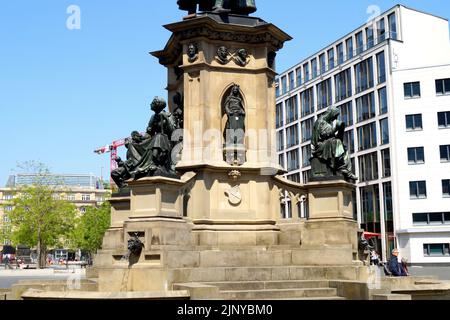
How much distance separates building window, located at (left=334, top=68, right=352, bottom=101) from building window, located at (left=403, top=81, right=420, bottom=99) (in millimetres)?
8977

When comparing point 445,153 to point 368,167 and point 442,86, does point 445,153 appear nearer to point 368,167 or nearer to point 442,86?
point 442,86

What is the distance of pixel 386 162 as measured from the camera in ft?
216

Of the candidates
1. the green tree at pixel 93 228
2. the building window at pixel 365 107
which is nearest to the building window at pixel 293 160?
the building window at pixel 365 107

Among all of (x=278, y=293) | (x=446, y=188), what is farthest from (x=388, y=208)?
(x=278, y=293)

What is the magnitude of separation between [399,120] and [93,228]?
3792 centimetres

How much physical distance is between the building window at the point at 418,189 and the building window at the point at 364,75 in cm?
1220

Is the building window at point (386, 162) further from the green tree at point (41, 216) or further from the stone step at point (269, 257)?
the stone step at point (269, 257)

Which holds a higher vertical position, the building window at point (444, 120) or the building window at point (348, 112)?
the building window at point (348, 112)

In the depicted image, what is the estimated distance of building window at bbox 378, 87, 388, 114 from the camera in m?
66.1

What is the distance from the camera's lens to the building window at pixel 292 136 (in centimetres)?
8331

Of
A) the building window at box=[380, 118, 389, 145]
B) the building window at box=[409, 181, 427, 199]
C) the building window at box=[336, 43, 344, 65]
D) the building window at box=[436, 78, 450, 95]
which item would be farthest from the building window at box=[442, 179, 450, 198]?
the building window at box=[336, 43, 344, 65]

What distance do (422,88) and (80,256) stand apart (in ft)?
290
